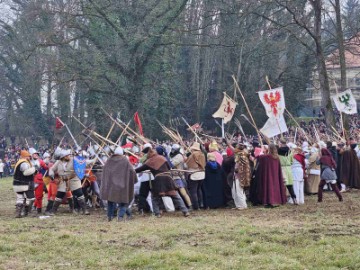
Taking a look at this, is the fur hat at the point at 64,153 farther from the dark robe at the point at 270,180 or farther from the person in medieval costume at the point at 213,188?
the dark robe at the point at 270,180

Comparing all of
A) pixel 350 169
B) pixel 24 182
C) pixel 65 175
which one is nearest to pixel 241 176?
pixel 65 175

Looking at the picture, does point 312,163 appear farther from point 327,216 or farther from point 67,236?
point 67,236

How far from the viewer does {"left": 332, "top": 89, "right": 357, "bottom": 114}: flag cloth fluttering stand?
19.5m

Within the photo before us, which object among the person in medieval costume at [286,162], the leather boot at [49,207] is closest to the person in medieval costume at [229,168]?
the person in medieval costume at [286,162]

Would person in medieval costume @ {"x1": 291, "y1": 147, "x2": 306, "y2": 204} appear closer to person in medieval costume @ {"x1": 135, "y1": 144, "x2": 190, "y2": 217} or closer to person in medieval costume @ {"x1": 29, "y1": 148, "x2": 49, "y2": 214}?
person in medieval costume @ {"x1": 135, "y1": 144, "x2": 190, "y2": 217}

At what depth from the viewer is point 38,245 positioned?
10.5 meters

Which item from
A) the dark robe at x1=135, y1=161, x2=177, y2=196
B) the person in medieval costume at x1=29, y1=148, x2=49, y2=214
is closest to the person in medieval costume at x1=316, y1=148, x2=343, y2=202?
the dark robe at x1=135, y1=161, x2=177, y2=196

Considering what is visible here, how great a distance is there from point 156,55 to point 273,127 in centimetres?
1412

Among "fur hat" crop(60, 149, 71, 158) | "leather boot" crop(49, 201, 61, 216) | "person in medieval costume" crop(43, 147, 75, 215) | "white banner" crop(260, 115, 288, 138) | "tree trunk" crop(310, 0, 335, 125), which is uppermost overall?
"tree trunk" crop(310, 0, 335, 125)

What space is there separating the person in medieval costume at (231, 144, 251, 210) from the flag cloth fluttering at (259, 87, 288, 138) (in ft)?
5.65

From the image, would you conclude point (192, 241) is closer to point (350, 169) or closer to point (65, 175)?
point (65, 175)

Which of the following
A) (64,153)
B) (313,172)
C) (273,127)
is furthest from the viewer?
(313,172)

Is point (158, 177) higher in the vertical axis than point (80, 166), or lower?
lower

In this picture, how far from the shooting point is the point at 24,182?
14.9 metres
